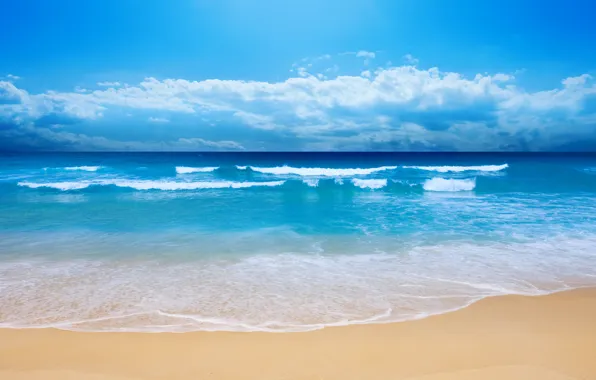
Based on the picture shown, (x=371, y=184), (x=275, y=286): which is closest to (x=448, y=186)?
(x=371, y=184)

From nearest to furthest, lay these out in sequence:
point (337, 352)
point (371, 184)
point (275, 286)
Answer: point (337, 352)
point (275, 286)
point (371, 184)

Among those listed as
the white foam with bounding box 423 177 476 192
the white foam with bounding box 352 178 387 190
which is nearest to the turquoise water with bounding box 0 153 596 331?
the white foam with bounding box 423 177 476 192

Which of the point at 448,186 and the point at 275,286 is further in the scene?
the point at 448,186

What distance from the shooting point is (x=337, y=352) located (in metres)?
3.38

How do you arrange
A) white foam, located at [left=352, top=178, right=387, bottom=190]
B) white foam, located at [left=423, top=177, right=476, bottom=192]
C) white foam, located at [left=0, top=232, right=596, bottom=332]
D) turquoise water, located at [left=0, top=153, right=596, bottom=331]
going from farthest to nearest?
white foam, located at [left=352, top=178, right=387, bottom=190] → white foam, located at [left=423, top=177, right=476, bottom=192] → turquoise water, located at [left=0, top=153, right=596, bottom=331] → white foam, located at [left=0, top=232, right=596, bottom=332]

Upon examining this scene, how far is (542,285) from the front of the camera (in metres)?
5.36

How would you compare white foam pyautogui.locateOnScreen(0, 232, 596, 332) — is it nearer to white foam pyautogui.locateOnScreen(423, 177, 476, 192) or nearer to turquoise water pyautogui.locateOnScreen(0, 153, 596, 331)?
turquoise water pyautogui.locateOnScreen(0, 153, 596, 331)

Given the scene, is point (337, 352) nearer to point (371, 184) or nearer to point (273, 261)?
point (273, 261)

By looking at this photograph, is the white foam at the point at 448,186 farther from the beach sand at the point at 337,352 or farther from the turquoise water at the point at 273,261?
the beach sand at the point at 337,352

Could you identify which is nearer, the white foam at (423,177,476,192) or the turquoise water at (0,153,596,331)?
the turquoise water at (0,153,596,331)

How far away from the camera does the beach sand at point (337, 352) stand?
3.04m

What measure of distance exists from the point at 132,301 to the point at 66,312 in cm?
71

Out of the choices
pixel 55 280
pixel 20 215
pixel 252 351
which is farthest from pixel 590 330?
pixel 20 215

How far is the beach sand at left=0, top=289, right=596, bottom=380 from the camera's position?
304 centimetres
